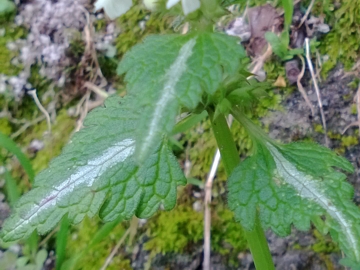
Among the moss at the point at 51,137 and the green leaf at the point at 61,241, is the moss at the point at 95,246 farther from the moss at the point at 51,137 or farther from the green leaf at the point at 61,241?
the moss at the point at 51,137

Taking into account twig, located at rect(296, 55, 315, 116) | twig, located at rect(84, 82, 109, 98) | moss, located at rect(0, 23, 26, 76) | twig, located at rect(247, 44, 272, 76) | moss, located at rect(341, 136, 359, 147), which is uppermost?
moss, located at rect(0, 23, 26, 76)

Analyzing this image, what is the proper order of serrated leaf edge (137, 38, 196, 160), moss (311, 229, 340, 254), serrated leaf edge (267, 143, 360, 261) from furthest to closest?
moss (311, 229, 340, 254)
serrated leaf edge (267, 143, 360, 261)
serrated leaf edge (137, 38, 196, 160)

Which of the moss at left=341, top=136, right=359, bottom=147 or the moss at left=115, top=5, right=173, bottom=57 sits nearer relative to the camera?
the moss at left=341, top=136, right=359, bottom=147

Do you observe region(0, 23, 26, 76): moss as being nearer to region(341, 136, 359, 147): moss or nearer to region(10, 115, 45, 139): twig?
region(10, 115, 45, 139): twig

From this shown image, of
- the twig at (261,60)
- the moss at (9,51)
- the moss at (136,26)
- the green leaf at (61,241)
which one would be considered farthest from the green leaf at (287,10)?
the moss at (9,51)

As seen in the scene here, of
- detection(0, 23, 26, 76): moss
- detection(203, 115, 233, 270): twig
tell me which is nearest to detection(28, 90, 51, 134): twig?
detection(0, 23, 26, 76): moss

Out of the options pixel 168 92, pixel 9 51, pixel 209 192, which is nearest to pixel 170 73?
pixel 168 92

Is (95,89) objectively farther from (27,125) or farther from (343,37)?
(343,37)
